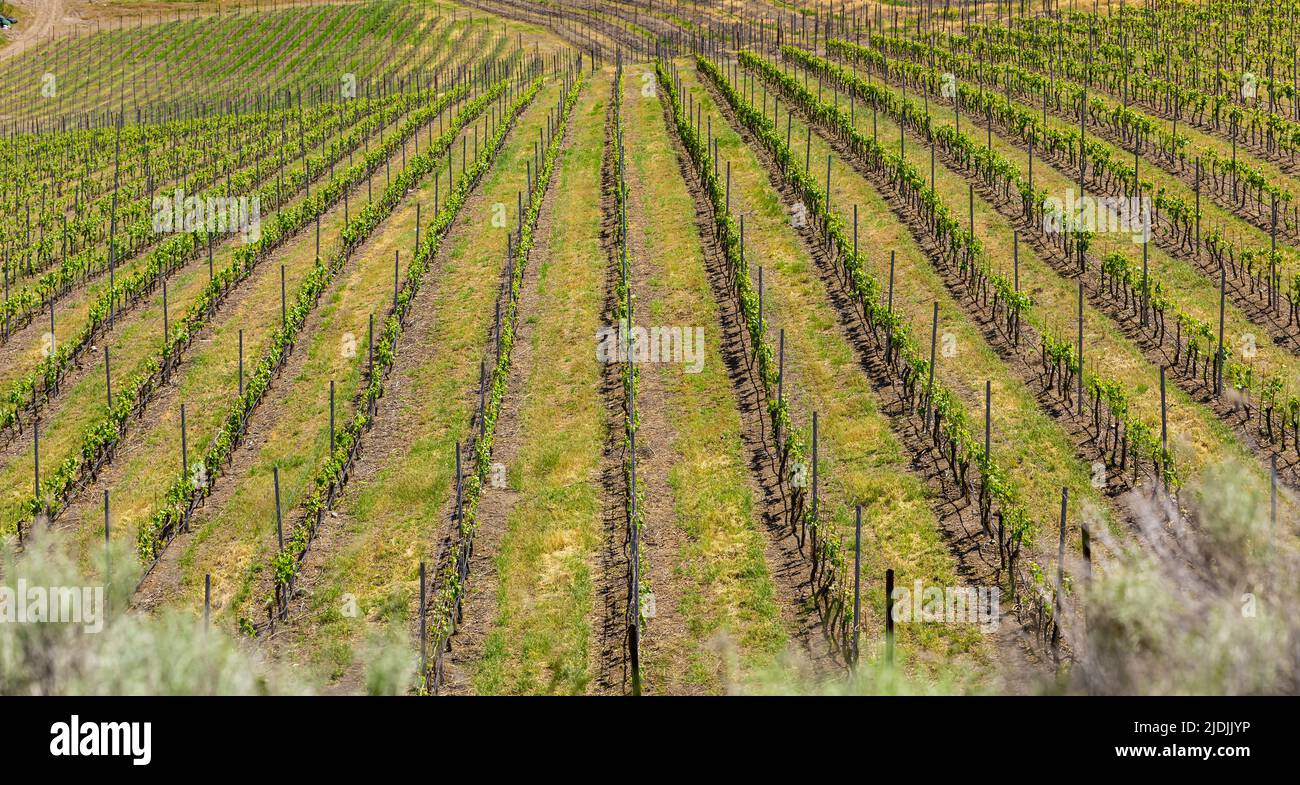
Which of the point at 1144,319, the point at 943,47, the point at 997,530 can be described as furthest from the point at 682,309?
the point at 943,47

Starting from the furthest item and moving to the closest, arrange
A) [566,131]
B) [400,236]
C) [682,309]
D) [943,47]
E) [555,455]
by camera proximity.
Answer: [943,47]
[566,131]
[400,236]
[682,309]
[555,455]

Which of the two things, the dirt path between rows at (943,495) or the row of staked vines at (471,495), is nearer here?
the dirt path between rows at (943,495)

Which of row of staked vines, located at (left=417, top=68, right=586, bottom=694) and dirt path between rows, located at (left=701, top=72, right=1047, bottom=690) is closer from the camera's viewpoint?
dirt path between rows, located at (left=701, top=72, right=1047, bottom=690)

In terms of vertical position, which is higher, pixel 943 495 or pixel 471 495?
pixel 943 495

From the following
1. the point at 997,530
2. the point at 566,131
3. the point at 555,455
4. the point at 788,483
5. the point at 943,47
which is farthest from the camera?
the point at 943,47

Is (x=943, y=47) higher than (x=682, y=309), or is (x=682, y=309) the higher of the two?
(x=943, y=47)

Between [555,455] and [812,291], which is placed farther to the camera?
[812,291]

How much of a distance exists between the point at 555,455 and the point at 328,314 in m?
12.2

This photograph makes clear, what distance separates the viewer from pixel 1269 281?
3022 centimetres

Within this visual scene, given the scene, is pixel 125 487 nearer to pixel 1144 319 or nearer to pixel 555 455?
pixel 555 455

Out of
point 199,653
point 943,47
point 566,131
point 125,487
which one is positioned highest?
point 943,47

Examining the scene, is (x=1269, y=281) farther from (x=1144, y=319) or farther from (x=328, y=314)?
(x=328, y=314)

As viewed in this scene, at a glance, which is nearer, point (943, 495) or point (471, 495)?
point (943, 495)
